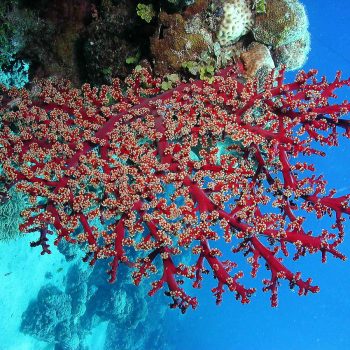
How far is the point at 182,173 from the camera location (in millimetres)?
3547

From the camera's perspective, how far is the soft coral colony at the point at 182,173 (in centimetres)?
342

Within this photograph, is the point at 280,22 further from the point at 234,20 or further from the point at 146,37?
the point at 146,37

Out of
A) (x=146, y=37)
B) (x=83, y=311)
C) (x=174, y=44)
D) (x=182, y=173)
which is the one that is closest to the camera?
(x=182, y=173)

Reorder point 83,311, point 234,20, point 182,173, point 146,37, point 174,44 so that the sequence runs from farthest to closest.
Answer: point 83,311, point 146,37, point 174,44, point 234,20, point 182,173

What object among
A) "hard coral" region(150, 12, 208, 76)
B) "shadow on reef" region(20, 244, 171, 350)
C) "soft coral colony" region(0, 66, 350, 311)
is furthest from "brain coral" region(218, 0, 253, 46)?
"shadow on reef" region(20, 244, 171, 350)

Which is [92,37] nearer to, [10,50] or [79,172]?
[10,50]

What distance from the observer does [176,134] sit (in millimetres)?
3947

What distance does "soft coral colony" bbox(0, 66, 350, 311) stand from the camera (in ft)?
11.2

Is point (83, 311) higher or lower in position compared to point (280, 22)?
lower

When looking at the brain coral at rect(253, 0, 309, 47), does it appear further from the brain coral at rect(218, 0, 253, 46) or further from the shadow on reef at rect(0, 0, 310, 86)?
the brain coral at rect(218, 0, 253, 46)

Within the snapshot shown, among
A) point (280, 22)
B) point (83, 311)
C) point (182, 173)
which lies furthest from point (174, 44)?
point (83, 311)

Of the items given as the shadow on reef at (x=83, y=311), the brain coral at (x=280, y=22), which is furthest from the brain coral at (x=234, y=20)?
the shadow on reef at (x=83, y=311)

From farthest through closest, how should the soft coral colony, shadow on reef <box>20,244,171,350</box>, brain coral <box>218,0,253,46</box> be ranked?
shadow on reef <box>20,244,171,350</box> < brain coral <box>218,0,253,46</box> < the soft coral colony

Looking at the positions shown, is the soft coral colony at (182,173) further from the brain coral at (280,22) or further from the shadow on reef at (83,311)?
the shadow on reef at (83,311)
